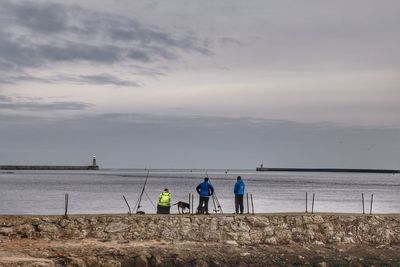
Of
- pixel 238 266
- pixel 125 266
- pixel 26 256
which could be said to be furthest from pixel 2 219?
pixel 238 266

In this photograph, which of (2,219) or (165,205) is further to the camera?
(165,205)

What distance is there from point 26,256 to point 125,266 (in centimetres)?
384

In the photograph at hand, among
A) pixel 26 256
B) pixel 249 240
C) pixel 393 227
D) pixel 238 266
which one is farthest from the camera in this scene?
pixel 393 227

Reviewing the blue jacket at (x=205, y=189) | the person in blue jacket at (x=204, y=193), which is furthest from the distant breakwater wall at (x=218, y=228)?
the blue jacket at (x=205, y=189)

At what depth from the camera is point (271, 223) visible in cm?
2900

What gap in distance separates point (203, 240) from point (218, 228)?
998 millimetres

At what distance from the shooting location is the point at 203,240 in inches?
1089

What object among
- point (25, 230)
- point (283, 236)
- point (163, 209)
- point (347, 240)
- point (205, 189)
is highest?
point (205, 189)

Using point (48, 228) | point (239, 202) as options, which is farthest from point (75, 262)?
point (239, 202)

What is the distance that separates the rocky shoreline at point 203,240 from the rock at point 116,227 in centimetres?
4

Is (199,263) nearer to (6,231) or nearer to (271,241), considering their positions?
(271,241)

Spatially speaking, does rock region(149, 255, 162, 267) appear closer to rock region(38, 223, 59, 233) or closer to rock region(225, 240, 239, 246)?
rock region(225, 240, 239, 246)

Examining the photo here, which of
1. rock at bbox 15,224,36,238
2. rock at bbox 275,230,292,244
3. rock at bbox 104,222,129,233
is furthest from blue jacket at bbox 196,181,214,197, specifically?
rock at bbox 15,224,36,238

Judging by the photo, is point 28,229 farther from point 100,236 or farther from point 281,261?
point 281,261
